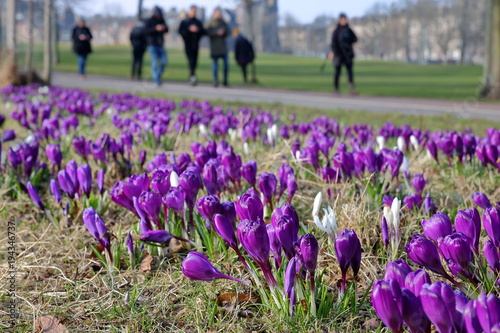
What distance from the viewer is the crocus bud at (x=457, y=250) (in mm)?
1542

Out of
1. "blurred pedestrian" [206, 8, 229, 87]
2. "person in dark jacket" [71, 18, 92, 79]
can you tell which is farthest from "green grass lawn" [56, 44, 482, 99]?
"person in dark jacket" [71, 18, 92, 79]

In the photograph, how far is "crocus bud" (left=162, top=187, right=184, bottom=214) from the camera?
2113mm

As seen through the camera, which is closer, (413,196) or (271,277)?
(271,277)

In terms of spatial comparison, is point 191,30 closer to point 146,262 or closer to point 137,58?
point 137,58

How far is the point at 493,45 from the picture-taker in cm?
1494

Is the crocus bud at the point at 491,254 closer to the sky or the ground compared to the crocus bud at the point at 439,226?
closer to the ground

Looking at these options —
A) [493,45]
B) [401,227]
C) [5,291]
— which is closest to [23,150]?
[5,291]

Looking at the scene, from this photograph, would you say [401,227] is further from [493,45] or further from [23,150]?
[493,45]

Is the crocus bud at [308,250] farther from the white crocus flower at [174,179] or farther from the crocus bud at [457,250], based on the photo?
the white crocus flower at [174,179]

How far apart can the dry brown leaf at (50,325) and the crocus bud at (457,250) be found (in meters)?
1.14

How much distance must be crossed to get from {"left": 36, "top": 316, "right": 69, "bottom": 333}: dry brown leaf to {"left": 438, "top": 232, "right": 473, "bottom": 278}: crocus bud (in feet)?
3.74

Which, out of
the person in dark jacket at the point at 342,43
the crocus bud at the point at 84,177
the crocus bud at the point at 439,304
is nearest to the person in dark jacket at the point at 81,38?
the person in dark jacket at the point at 342,43

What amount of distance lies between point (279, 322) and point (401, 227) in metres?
1.01

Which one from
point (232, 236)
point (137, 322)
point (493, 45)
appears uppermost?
point (493, 45)
